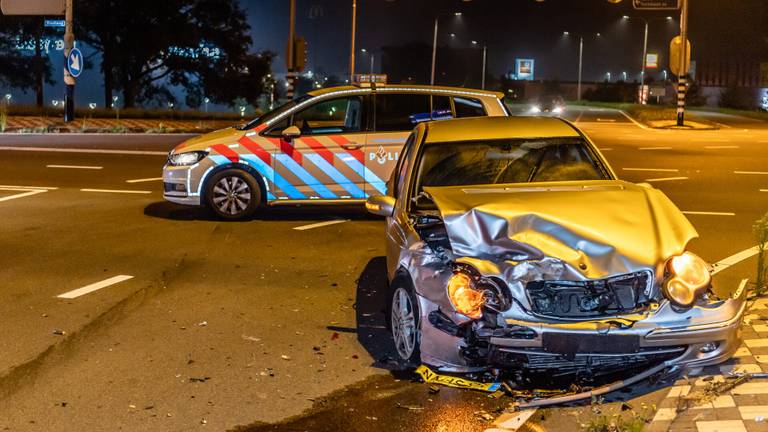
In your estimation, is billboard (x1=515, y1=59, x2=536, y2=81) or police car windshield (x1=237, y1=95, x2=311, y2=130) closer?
police car windshield (x1=237, y1=95, x2=311, y2=130)

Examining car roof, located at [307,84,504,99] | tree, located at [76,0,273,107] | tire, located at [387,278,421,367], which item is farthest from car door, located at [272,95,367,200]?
Result: tree, located at [76,0,273,107]

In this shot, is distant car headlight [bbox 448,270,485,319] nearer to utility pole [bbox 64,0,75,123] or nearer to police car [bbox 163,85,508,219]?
police car [bbox 163,85,508,219]

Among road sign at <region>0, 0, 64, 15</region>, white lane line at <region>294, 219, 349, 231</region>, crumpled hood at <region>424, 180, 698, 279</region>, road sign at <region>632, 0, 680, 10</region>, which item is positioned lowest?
white lane line at <region>294, 219, 349, 231</region>

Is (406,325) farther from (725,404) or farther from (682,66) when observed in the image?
(682,66)

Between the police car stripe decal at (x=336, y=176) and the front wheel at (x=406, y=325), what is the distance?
19.8 ft

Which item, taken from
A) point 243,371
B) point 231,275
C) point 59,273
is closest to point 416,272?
point 243,371

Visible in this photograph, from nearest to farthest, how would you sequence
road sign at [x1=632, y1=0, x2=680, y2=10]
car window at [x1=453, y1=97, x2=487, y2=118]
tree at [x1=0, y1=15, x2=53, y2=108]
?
1. car window at [x1=453, y1=97, x2=487, y2=118]
2. road sign at [x1=632, y1=0, x2=680, y2=10]
3. tree at [x1=0, y1=15, x2=53, y2=108]

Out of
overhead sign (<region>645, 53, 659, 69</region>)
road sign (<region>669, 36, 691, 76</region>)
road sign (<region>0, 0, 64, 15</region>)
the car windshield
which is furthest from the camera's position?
overhead sign (<region>645, 53, 659, 69</region>)

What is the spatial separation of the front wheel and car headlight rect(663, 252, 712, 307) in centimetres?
148

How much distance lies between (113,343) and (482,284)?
8.90 feet

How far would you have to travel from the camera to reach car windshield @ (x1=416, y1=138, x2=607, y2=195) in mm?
7570

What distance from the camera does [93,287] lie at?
8727 millimetres

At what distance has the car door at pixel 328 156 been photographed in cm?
1249

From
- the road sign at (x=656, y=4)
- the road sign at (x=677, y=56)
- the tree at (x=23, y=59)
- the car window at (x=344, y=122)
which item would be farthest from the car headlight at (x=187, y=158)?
the tree at (x=23, y=59)
